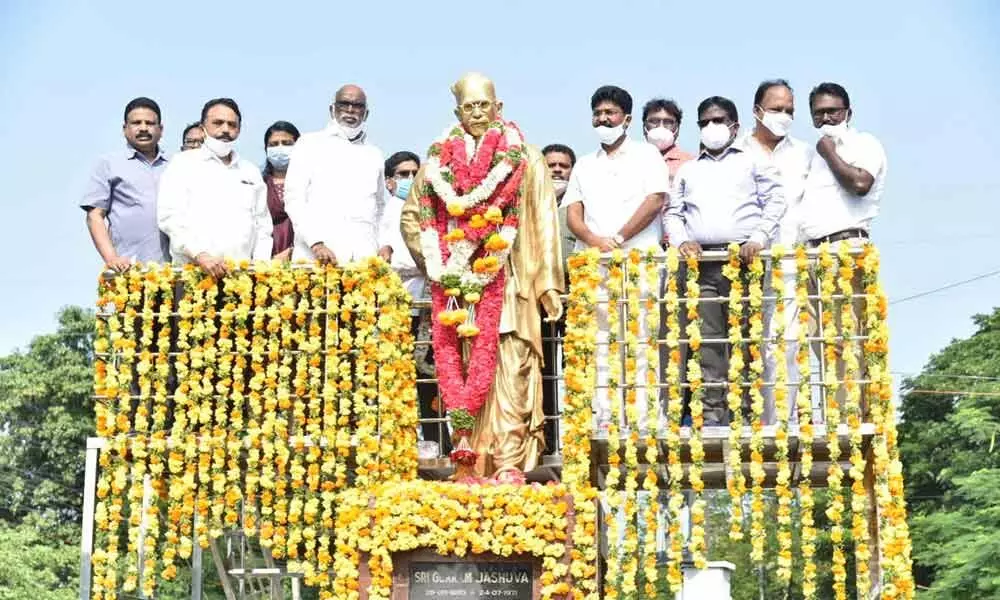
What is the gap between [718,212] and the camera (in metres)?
10.8

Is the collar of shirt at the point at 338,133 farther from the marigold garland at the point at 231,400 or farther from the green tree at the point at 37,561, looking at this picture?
the green tree at the point at 37,561

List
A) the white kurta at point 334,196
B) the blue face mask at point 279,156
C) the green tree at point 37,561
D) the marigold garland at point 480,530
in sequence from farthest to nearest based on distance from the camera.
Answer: the green tree at point 37,561 → the blue face mask at point 279,156 → the white kurta at point 334,196 → the marigold garland at point 480,530

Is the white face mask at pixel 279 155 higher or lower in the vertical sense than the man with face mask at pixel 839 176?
higher

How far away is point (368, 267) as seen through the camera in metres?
10.7

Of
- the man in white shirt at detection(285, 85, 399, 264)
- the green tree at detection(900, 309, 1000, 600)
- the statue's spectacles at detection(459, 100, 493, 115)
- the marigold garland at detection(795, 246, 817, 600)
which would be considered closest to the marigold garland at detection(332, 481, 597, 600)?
the marigold garland at detection(795, 246, 817, 600)

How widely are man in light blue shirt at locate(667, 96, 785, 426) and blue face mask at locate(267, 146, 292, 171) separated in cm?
310

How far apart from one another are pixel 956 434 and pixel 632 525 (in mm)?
26000

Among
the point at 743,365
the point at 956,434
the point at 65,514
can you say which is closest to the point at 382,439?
the point at 743,365

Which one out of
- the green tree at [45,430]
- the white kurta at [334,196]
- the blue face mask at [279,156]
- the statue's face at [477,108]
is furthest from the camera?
the green tree at [45,430]

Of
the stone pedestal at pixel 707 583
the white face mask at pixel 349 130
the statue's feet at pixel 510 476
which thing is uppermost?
the white face mask at pixel 349 130

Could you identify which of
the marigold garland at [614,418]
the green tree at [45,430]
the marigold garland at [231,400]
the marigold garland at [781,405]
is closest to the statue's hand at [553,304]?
the marigold garland at [614,418]

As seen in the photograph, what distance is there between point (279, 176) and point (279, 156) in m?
0.18

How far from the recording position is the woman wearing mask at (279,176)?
39.5 ft

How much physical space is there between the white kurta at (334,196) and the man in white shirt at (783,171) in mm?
2682
